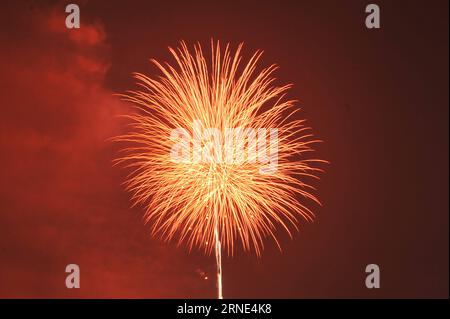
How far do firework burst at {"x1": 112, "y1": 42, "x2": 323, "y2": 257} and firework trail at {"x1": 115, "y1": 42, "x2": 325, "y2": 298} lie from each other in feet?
0.05

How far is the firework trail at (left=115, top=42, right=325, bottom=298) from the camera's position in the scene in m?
9.12

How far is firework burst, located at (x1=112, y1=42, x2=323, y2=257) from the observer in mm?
9133

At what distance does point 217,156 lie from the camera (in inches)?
356

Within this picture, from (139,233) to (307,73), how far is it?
174 inches

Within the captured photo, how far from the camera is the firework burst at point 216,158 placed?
9133mm

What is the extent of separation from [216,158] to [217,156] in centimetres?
4

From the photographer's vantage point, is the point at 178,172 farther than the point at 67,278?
No

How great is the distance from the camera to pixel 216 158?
9.05 m

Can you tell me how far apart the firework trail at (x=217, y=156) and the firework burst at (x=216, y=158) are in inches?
0.6

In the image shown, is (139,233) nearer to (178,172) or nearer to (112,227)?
(112,227)

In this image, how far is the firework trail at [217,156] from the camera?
9117 mm
